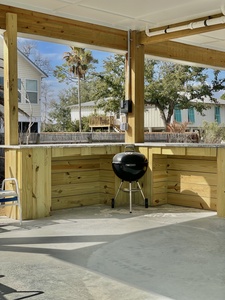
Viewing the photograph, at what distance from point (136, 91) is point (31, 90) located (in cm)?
1253

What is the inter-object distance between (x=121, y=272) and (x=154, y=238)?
1175 millimetres

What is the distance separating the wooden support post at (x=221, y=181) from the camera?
5.36 meters

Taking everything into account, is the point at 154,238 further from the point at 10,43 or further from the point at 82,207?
the point at 10,43

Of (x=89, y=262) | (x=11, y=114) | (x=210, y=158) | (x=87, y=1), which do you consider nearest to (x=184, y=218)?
(x=210, y=158)

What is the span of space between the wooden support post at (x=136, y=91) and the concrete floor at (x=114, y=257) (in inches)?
72.2

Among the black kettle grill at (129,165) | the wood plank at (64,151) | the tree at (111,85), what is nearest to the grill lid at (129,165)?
the black kettle grill at (129,165)

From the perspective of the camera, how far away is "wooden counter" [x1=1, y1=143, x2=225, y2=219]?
206 inches

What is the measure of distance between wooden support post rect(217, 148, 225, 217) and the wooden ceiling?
199cm

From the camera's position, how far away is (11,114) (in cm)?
541

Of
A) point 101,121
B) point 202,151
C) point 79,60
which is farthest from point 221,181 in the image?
point 79,60

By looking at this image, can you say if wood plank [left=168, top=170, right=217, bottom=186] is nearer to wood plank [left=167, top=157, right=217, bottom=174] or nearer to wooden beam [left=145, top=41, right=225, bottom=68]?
wood plank [left=167, top=157, right=217, bottom=174]

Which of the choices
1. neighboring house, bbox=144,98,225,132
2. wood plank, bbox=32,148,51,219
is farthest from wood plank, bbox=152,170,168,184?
neighboring house, bbox=144,98,225,132

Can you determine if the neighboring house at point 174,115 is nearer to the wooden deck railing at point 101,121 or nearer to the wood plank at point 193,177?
the wooden deck railing at point 101,121

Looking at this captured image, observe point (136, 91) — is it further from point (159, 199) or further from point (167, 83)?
point (167, 83)
